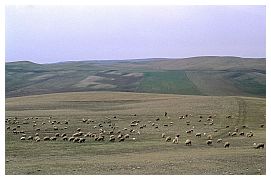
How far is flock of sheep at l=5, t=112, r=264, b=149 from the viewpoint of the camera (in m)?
22.0

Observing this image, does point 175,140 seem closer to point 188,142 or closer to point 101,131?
point 188,142

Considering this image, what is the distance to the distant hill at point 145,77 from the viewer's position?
2100 inches

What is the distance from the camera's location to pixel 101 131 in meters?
24.7

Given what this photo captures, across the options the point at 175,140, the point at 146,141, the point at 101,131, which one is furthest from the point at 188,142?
the point at 101,131

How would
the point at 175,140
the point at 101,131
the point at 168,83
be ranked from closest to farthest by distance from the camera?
the point at 175,140 < the point at 101,131 < the point at 168,83

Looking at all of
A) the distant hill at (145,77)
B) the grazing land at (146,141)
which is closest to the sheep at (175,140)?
the grazing land at (146,141)

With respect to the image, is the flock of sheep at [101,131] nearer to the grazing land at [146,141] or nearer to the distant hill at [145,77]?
the grazing land at [146,141]

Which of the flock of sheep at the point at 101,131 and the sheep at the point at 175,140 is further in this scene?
the flock of sheep at the point at 101,131

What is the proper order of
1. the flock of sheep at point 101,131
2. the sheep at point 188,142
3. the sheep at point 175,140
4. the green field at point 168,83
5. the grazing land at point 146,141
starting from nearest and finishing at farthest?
the grazing land at point 146,141
the sheep at point 188,142
the sheep at point 175,140
the flock of sheep at point 101,131
the green field at point 168,83

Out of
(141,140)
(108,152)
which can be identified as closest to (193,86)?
(141,140)

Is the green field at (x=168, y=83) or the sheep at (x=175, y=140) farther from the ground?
the green field at (x=168, y=83)

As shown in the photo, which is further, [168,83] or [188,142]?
[168,83]

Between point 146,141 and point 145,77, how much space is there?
43.3m
